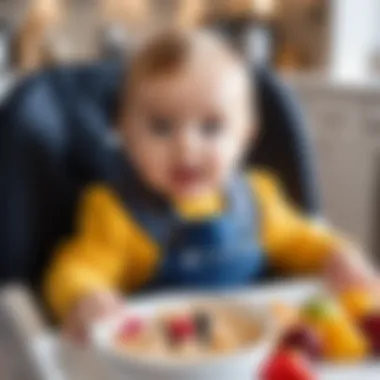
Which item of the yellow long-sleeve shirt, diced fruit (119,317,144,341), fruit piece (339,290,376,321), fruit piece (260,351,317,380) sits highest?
the yellow long-sleeve shirt

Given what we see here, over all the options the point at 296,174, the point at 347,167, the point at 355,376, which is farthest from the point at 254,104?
the point at 347,167

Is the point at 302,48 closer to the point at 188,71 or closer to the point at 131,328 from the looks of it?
the point at 188,71

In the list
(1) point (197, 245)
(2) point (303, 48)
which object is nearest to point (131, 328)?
(1) point (197, 245)

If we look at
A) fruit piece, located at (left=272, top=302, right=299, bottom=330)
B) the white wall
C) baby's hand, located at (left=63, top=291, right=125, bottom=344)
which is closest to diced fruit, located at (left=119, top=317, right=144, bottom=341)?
baby's hand, located at (left=63, top=291, right=125, bottom=344)

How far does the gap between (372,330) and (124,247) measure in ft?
1.08

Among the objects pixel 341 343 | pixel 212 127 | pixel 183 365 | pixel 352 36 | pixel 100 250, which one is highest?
pixel 352 36

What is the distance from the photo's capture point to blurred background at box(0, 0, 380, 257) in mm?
2391

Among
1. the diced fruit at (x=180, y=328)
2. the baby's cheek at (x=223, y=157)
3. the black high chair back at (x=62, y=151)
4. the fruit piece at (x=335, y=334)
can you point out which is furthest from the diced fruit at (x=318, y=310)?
the black high chair back at (x=62, y=151)

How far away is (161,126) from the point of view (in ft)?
3.63

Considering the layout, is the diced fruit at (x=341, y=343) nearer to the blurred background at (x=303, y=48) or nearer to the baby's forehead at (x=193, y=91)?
the baby's forehead at (x=193, y=91)

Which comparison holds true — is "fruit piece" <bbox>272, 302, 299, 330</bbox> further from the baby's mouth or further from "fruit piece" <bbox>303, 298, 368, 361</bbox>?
the baby's mouth

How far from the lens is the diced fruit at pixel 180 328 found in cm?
86

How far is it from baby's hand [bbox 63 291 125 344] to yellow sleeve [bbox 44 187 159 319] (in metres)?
0.09

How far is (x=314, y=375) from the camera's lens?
2.79 ft
